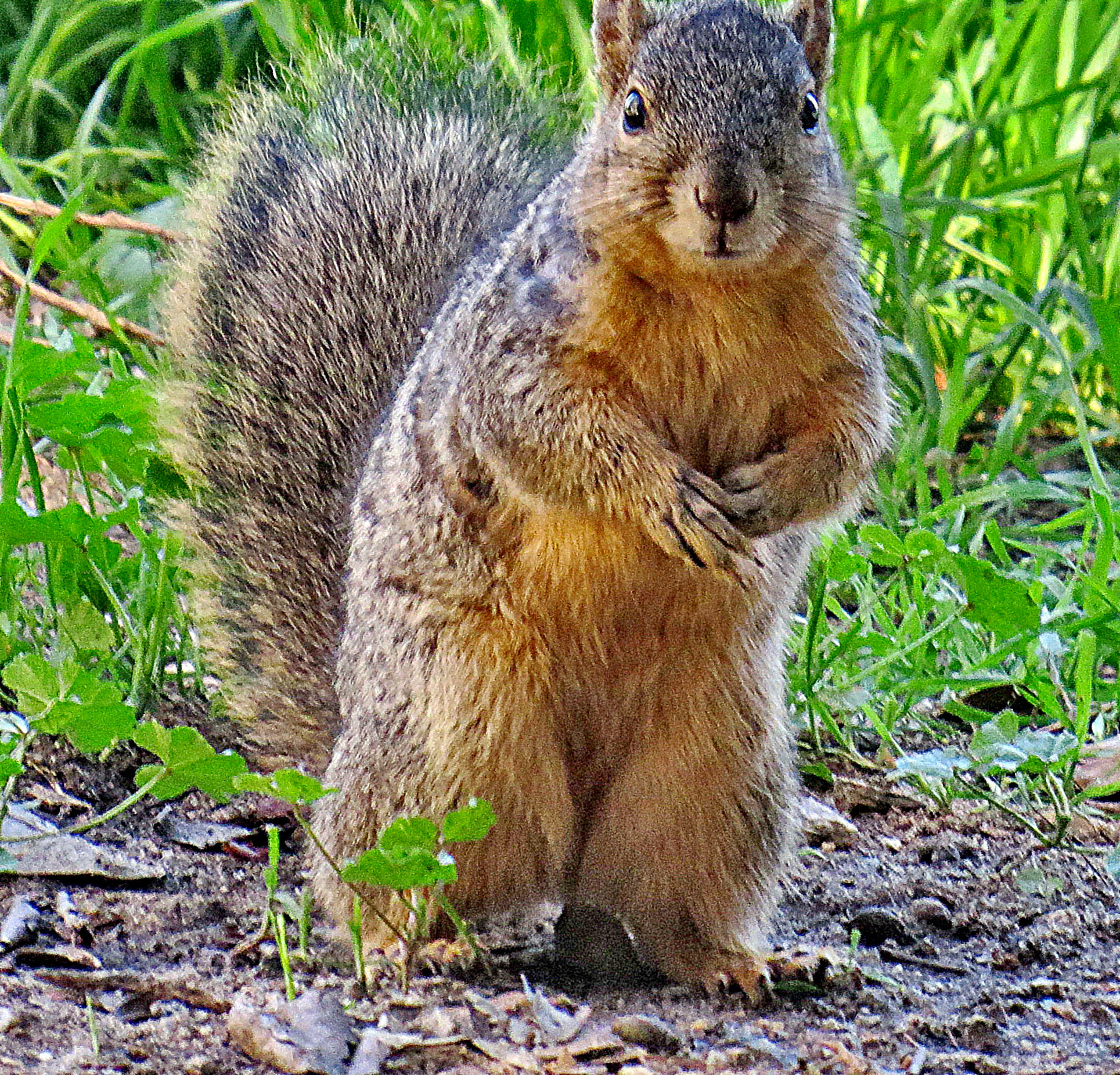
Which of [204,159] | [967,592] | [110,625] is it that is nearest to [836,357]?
[967,592]

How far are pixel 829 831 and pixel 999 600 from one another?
0.48m

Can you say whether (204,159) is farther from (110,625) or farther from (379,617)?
(379,617)

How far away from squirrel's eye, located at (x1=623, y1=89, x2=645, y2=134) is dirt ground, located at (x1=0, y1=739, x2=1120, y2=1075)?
3.60ft

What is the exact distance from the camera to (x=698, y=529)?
90.4 inches

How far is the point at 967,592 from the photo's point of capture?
2.85 meters

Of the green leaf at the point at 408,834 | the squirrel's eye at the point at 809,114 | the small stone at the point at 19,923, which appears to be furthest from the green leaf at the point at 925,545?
the small stone at the point at 19,923

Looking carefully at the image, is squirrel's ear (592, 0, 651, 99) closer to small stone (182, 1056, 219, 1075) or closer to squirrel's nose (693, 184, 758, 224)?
squirrel's nose (693, 184, 758, 224)

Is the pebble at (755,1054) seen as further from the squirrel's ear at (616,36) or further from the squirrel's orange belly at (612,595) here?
the squirrel's ear at (616,36)

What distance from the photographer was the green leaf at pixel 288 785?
209 cm

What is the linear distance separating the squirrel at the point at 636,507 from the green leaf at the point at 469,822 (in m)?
0.22

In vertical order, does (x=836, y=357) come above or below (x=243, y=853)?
above

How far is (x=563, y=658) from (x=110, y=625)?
1.07 m

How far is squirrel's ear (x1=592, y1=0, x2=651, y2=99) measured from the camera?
7.93 feet

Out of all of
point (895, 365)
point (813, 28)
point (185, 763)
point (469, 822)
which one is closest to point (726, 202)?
point (813, 28)
